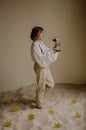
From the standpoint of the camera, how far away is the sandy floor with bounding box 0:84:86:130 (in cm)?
281

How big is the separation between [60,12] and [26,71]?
2.69ft

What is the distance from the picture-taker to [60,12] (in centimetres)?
342

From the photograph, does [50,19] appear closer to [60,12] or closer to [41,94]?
[60,12]

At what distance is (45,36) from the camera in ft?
11.5

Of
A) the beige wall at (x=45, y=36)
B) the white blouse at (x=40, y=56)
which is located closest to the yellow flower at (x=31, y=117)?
the white blouse at (x=40, y=56)

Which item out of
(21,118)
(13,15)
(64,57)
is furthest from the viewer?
(64,57)

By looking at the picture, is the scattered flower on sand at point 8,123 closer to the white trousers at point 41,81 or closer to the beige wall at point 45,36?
the white trousers at point 41,81

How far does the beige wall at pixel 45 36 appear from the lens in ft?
11.0

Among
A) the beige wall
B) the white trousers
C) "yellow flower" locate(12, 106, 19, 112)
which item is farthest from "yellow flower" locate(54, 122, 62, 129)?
the beige wall

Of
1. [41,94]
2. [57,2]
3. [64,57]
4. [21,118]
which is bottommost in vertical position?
[21,118]

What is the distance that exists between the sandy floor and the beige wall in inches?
6.2

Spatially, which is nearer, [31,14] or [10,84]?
[31,14]

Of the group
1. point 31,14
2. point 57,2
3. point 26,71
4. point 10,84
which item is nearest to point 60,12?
point 57,2

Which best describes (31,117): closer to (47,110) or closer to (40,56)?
(47,110)
